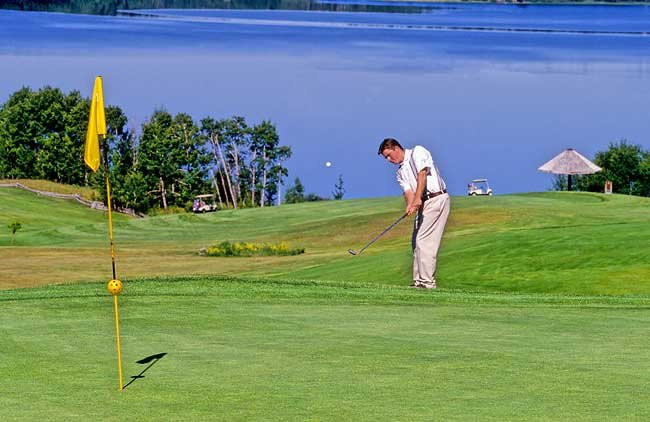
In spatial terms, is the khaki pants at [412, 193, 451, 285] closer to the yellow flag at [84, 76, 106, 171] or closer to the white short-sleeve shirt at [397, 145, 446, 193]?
the white short-sleeve shirt at [397, 145, 446, 193]

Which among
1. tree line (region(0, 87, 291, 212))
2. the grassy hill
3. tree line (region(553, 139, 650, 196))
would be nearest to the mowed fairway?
the grassy hill

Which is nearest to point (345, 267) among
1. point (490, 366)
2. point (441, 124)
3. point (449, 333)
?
point (449, 333)

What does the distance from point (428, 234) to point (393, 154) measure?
4.98 ft

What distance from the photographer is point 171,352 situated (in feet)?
43.9

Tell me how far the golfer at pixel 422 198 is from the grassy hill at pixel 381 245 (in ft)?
16.1

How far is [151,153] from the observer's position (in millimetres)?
108438

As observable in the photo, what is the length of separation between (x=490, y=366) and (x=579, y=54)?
182818 mm

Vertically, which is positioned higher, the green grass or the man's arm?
the man's arm

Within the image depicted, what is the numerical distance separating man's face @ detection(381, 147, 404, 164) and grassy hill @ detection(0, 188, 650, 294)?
505cm

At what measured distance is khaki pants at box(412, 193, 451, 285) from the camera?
1966 centimetres

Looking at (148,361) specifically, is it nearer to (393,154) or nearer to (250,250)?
(393,154)

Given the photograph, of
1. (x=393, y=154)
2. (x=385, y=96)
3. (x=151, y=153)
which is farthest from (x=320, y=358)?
(x=385, y=96)

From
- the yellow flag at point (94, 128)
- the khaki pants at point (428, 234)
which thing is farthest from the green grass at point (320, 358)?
the yellow flag at point (94, 128)

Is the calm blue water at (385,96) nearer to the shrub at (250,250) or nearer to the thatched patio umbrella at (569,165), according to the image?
the thatched patio umbrella at (569,165)
